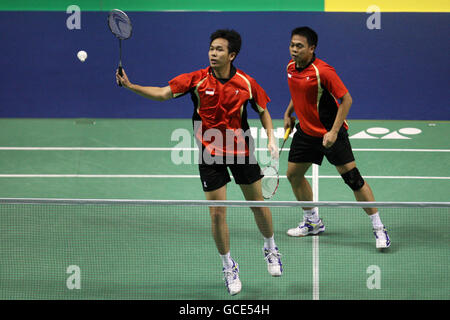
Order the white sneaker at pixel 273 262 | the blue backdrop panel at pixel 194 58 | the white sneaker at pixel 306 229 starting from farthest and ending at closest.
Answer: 1. the blue backdrop panel at pixel 194 58
2. the white sneaker at pixel 306 229
3. the white sneaker at pixel 273 262

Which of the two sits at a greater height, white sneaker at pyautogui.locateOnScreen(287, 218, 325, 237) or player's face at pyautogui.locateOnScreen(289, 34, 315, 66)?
player's face at pyautogui.locateOnScreen(289, 34, 315, 66)

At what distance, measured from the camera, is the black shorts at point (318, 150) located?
5.66 metres

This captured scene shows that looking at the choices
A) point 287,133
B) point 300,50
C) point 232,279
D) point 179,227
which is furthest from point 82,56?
point 232,279

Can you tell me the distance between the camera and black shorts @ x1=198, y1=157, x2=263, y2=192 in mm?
4875

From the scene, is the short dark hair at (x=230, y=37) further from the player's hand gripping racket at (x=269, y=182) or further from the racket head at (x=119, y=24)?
the player's hand gripping racket at (x=269, y=182)

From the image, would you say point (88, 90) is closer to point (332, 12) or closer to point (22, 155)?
point (22, 155)

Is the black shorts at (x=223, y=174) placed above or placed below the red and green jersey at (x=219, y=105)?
below

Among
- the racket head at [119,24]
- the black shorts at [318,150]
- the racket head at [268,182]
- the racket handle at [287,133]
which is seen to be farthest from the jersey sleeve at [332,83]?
the racket head at [119,24]

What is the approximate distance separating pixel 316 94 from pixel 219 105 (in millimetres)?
1140

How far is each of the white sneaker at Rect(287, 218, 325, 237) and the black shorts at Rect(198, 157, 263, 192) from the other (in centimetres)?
124

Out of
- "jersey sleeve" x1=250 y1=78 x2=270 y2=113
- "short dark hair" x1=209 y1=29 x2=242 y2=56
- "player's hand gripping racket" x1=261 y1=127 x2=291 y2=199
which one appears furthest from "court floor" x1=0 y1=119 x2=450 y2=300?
"short dark hair" x1=209 y1=29 x2=242 y2=56

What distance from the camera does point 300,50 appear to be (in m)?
5.48

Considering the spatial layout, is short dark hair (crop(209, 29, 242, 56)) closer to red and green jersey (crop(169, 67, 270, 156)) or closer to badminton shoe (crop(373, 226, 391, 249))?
red and green jersey (crop(169, 67, 270, 156))

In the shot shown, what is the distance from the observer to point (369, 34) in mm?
10156
